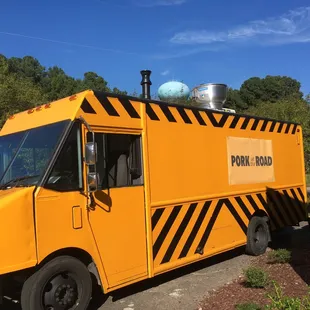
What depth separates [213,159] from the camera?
23.1ft

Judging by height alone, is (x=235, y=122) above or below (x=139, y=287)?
above


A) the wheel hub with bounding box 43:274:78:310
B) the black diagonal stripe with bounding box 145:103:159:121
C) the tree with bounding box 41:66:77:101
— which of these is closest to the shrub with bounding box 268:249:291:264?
the black diagonal stripe with bounding box 145:103:159:121

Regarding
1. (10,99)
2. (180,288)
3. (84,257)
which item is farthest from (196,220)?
(10,99)

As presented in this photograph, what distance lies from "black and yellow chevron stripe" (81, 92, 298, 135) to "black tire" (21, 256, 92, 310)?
1.88 metres

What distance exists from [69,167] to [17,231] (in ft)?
3.13

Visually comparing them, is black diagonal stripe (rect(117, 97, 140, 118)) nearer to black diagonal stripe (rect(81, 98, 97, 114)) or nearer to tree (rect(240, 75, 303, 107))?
black diagonal stripe (rect(81, 98, 97, 114))

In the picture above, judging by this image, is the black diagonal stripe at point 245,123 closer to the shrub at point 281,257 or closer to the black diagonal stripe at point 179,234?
the black diagonal stripe at point 179,234

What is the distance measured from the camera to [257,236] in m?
8.13

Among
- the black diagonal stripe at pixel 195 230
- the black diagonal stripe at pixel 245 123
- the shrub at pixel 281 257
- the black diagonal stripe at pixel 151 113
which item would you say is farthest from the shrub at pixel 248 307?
the black diagonal stripe at pixel 245 123

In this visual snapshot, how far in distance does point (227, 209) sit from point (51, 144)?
3.61m

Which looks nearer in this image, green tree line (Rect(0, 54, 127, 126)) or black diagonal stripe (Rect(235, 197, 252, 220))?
black diagonal stripe (Rect(235, 197, 252, 220))

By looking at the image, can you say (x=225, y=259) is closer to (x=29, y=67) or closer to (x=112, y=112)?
(x=112, y=112)

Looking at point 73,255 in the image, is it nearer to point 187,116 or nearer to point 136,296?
point 136,296

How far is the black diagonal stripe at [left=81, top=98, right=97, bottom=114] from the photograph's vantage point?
199 inches
